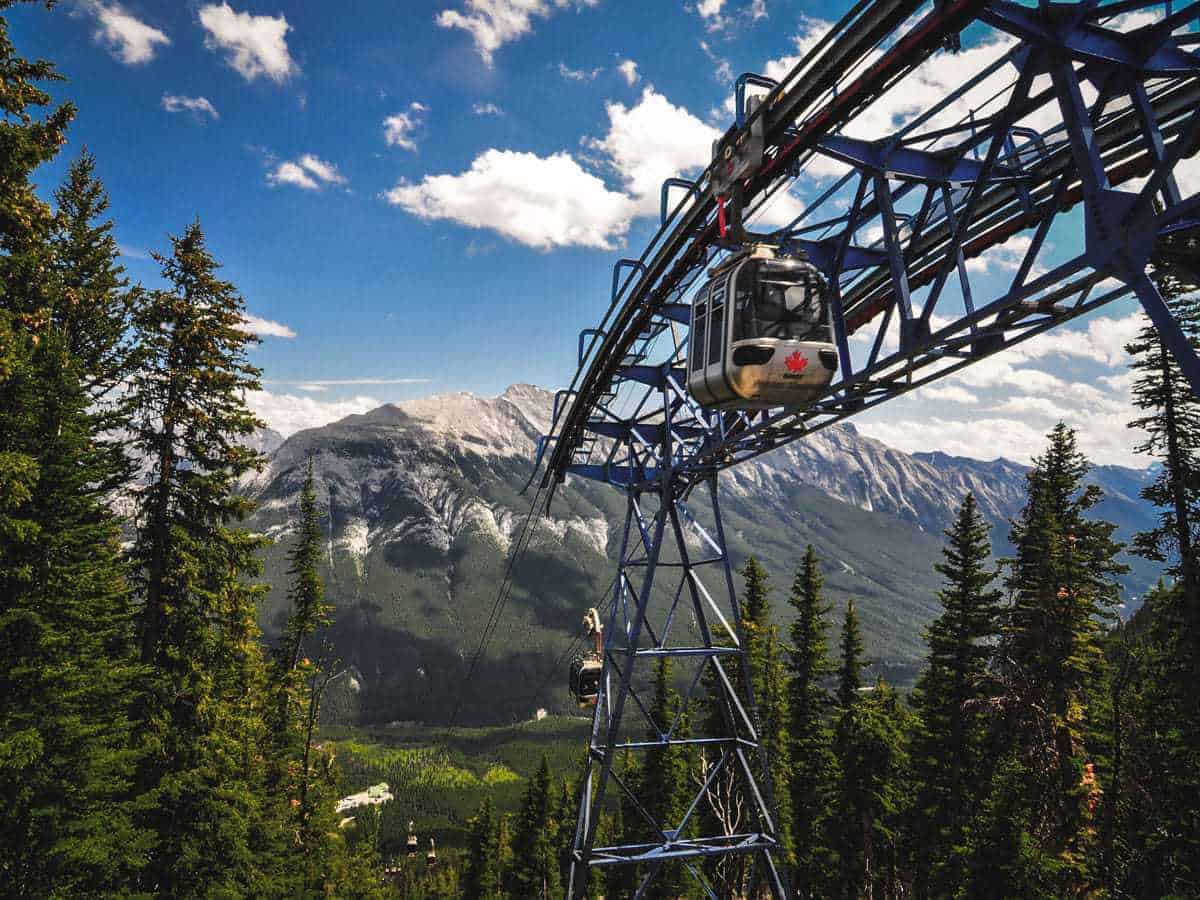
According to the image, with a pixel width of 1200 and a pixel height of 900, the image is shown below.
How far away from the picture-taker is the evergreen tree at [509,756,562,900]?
1724 inches

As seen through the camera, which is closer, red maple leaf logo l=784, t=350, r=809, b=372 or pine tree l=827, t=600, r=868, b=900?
red maple leaf logo l=784, t=350, r=809, b=372

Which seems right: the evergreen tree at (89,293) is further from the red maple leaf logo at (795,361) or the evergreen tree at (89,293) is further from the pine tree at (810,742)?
the pine tree at (810,742)

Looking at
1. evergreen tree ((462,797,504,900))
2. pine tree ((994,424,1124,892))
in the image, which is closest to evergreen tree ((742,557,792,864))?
pine tree ((994,424,1124,892))

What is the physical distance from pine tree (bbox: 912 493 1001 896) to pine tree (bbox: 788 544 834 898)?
5.63m

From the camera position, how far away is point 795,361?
843 centimetres

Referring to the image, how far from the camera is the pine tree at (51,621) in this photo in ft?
44.1

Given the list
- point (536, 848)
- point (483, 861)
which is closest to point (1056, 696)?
point (536, 848)

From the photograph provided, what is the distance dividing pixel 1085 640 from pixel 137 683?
27.2m

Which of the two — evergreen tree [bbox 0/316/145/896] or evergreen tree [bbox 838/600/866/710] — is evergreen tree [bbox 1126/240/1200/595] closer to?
evergreen tree [bbox 838/600/866/710]

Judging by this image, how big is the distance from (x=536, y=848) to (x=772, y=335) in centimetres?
4641

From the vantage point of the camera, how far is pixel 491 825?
50906 mm

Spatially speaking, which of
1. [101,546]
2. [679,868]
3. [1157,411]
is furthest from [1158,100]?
[679,868]

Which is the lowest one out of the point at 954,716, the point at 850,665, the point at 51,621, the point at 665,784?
the point at 665,784

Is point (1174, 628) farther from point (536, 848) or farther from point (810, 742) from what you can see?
point (536, 848)
